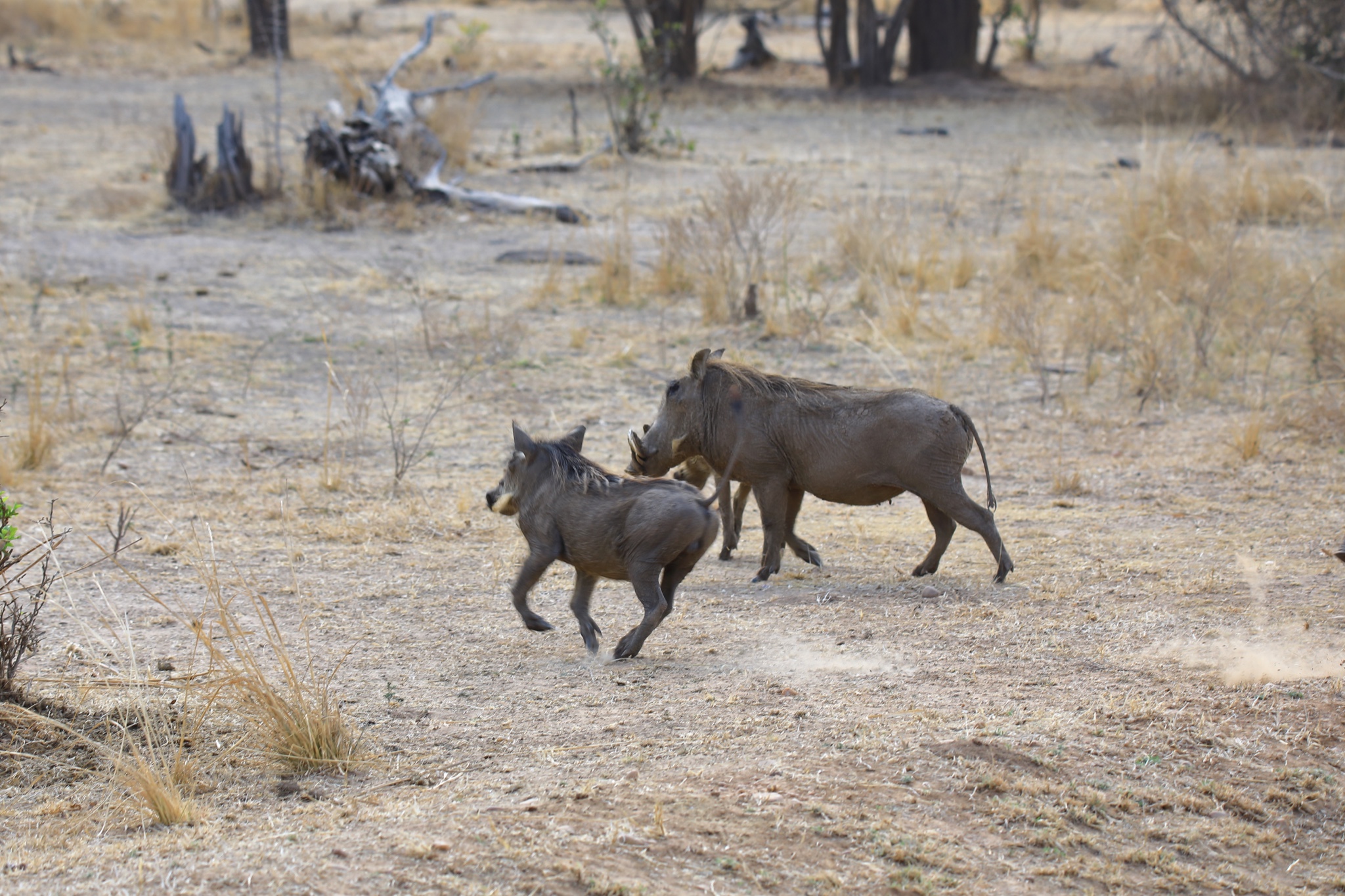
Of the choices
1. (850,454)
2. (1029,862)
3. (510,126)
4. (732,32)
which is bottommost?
(1029,862)

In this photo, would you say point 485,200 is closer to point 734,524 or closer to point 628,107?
point 628,107

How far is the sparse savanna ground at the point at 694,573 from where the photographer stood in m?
3.24

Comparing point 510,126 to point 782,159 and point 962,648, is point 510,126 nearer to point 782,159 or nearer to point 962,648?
point 782,159

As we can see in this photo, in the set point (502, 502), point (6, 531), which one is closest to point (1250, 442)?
point (502, 502)

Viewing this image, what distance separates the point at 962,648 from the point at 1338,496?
8.98 ft

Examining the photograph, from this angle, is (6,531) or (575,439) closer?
(6,531)

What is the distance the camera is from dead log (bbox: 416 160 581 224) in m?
13.3

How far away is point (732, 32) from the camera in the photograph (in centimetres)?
3030

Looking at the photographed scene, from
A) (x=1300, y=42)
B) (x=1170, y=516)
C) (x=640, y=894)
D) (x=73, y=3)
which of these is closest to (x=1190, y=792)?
(x=640, y=894)

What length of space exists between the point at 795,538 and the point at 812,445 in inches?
17.1

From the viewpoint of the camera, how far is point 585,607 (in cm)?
455

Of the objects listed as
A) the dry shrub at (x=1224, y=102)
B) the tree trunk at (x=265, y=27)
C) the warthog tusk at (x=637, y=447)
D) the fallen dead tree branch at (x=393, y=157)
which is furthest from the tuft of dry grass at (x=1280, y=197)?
the tree trunk at (x=265, y=27)

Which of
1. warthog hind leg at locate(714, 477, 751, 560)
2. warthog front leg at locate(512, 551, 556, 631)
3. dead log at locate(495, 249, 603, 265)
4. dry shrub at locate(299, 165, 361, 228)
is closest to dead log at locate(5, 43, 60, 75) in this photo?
dry shrub at locate(299, 165, 361, 228)

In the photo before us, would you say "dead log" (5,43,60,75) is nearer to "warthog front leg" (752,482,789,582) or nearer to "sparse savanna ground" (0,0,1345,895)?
"sparse savanna ground" (0,0,1345,895)
